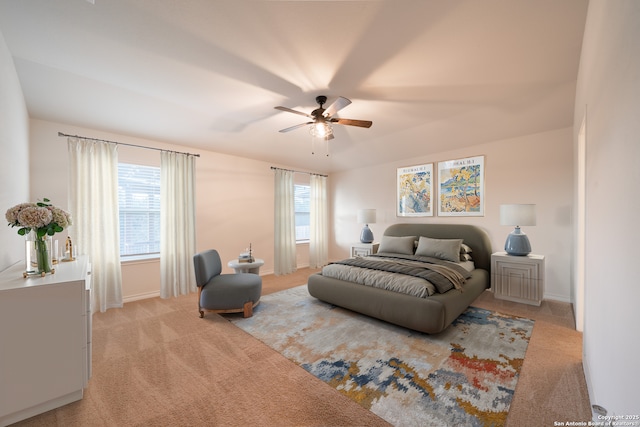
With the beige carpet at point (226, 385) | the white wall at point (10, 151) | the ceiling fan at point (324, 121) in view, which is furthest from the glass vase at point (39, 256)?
the ceiling fan at point (324, 121)

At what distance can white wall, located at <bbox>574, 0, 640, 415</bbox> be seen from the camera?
3.04 ft

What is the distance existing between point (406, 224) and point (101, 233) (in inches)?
197

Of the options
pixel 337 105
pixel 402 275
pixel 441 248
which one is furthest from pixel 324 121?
pixel 441 248

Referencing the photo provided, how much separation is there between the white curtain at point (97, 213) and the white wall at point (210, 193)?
13cm

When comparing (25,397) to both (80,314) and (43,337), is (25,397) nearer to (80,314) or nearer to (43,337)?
(43,337)

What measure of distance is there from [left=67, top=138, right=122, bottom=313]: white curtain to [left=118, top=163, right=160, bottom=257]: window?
27cm

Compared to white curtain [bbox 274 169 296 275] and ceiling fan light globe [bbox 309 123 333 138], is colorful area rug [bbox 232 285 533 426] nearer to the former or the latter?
white curtain [bbox 274 169 296 275]

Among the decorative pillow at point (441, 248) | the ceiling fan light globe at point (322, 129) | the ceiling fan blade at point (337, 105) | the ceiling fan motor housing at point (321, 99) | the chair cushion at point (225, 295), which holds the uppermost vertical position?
the ceiling fan motor housing at point (321, 99)

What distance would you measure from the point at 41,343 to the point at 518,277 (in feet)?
16.4

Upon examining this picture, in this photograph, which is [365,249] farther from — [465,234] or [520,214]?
[520,214]

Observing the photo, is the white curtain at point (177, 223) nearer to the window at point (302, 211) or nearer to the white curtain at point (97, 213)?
the white curtain at point (97, 213)

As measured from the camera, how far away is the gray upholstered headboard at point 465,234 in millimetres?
4055

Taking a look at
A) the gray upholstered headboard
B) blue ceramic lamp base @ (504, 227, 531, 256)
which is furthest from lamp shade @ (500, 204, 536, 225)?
the gray upholstered headboard

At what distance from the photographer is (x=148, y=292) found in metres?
3.86
